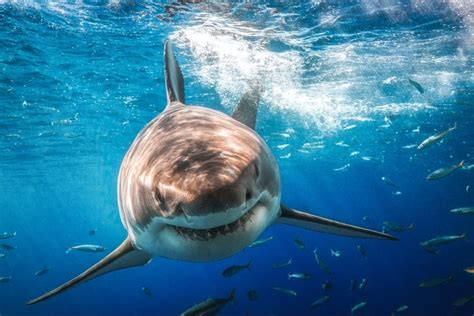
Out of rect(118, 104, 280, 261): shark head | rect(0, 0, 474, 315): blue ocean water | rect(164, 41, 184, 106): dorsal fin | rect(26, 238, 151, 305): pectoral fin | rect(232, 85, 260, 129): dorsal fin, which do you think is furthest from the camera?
rect(0, 0, 474, 315): blue ocean water

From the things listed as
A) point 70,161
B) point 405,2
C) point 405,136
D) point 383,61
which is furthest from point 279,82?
point 70,161

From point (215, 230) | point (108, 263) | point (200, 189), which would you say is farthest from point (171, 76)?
point (200, 189)

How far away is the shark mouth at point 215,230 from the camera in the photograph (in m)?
2.15

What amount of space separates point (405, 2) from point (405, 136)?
72.8ft

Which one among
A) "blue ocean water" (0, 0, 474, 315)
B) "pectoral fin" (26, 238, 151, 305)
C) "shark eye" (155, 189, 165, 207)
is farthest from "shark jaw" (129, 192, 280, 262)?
"blue ocean water" (0, 0, 474, 315)

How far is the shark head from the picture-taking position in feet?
6.25

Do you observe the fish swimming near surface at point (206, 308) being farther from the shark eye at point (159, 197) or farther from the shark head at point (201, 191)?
the shark eye at point (159, 197)

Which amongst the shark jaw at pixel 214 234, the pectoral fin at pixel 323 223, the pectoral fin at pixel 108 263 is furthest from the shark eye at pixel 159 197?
the pectoral fin at pixel 323 223

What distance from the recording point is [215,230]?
216 centimetres

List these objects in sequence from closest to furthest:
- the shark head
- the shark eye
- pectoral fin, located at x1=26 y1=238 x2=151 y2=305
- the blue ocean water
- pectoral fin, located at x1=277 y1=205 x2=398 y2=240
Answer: the shark head → the shark eye → pectoral fin, located at x1=26 y1=238 x2=151 y2=305 → pectoral fin, located at x1=277 y1=205 x2=398 y2=240 → the blue ocean water

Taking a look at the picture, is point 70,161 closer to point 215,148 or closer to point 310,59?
point 310,59

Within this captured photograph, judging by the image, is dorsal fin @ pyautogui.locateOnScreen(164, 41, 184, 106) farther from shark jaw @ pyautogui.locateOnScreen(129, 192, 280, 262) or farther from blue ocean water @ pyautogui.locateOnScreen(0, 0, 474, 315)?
blue ocean water @ pyautogui.locateOnScreen(0, 0, 474, 315)

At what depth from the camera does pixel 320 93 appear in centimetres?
1980

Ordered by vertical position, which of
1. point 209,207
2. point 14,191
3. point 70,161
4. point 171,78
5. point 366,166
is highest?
point 209,207
